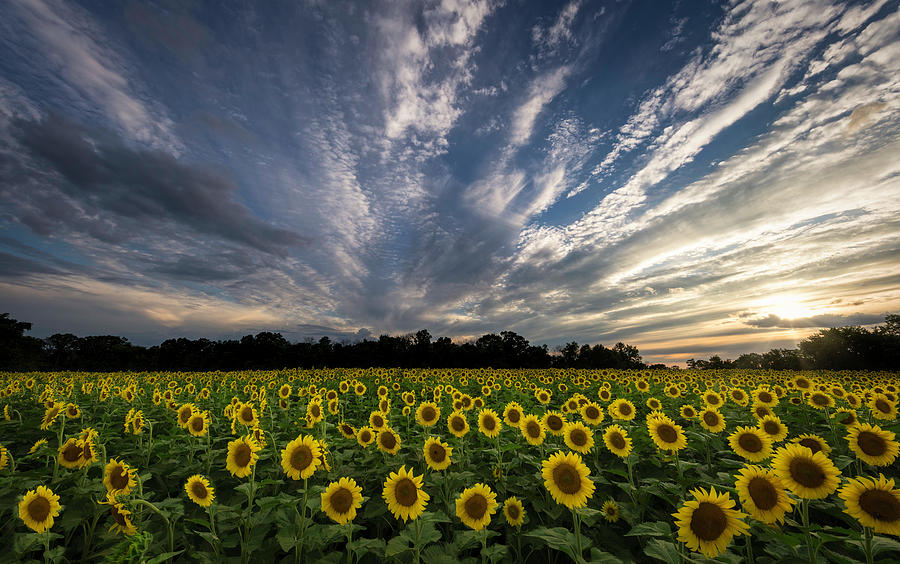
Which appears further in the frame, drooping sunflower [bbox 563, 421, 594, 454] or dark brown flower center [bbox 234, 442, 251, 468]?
drooping sunflower [bbox 563, 421, 594, 454]

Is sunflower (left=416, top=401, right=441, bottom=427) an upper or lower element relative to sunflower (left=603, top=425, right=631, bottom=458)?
upper

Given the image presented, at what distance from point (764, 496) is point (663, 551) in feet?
4.09

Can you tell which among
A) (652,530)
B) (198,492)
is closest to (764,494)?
(652,530)

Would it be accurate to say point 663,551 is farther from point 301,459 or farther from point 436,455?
point 301,459

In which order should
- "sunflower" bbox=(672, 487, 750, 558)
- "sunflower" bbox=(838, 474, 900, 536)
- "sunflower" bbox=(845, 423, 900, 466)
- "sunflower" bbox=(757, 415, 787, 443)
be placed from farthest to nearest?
"sunflower" bbox=(757, 415, 787, 443) < "sunflower" bbox=(845, 423, 900, 466) < "sunflower" bbox=(672, 487, 750, 558) < "sunflower" bbox=(838, 474, 900, 536)

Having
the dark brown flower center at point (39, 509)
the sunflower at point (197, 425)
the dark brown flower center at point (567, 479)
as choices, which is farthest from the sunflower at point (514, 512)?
the dark brown flower center at point (39, 509)

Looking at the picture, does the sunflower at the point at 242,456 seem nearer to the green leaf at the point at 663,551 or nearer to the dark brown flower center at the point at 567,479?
the dark brown flower center at the point at 567,479

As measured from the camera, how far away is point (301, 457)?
493cm

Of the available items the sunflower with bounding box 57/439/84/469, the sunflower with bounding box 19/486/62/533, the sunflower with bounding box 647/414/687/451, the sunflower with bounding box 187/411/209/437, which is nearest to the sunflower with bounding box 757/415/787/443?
the sunflower with bounding box 647/414/687/451

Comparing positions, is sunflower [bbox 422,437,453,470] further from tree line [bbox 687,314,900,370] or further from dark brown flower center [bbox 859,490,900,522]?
tree line [bbox 687,314,900,370]

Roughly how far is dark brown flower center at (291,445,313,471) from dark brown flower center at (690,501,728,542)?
4613mm

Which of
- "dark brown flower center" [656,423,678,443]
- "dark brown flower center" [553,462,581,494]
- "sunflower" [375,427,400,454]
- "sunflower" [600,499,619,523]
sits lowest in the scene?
"sunflower" [600,499,619,523]

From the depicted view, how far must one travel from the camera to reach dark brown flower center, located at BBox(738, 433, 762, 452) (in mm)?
5602

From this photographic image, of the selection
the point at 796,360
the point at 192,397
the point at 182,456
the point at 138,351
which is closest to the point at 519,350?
the point at 796,360
